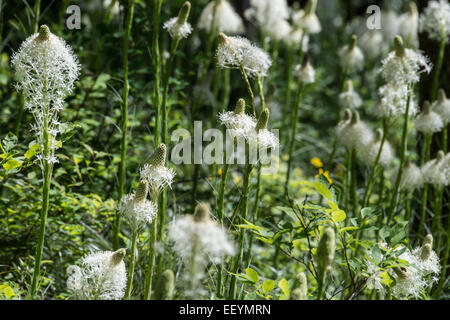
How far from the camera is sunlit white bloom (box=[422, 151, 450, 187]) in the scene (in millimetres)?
2470

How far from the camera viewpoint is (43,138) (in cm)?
174

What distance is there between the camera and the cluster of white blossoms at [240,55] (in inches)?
78.7

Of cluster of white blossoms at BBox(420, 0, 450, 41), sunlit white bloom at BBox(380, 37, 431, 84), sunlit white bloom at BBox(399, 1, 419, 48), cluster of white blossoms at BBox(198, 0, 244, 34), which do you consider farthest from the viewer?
cluster of white blossoms at BBox(198, 0, 244, 34)

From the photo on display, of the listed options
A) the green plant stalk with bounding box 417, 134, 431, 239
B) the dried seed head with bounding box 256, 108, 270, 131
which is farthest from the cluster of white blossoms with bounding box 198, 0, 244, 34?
the dried seed head with bounding box 256, 108, 270, 131

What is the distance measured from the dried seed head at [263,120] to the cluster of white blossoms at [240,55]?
0.30 meters

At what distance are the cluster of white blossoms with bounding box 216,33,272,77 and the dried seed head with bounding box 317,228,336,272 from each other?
0.81 m

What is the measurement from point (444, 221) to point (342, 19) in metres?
6.09

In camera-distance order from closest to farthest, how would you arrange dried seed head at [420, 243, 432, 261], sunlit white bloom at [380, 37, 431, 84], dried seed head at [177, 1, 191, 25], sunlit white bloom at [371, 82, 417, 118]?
dried seed head at [420, 243, 432, 261]
dried seed head at [177, 1, 191, 25]
sunlit white bloom at [380, 37, 431, 84]
sunlit white bloom at [371, 82, 417, 118]

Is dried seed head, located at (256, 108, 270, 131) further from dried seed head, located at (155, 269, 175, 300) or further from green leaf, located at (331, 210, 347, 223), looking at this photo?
dried seed head, located at (155, 269, 175, 300)

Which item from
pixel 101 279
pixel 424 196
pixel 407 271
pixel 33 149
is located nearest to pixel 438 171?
pixel 424 196

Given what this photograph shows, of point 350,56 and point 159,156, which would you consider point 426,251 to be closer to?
point 159,156

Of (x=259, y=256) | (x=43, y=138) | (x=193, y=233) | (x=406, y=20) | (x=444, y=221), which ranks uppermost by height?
(x=406, y=20)
